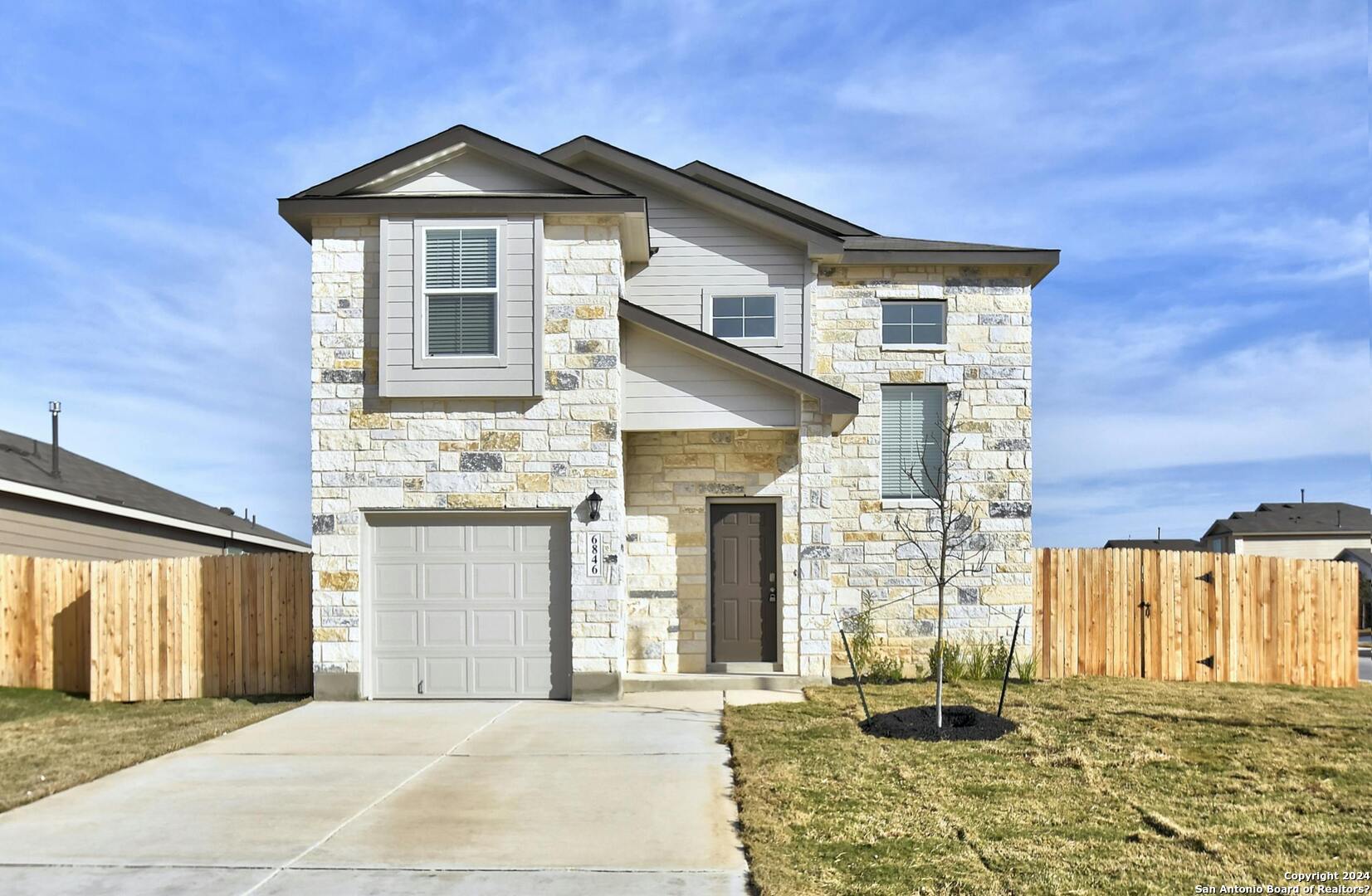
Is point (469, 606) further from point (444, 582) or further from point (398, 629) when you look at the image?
point (398, 629)

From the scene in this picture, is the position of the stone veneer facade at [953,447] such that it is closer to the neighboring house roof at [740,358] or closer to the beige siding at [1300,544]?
the neighboring house roof at [740,358]

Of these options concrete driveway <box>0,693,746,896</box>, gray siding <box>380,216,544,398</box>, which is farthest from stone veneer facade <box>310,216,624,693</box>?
concrete driveway <box>0,693,746,896</box>

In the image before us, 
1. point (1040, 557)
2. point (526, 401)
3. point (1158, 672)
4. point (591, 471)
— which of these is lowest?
point (1158, 672)

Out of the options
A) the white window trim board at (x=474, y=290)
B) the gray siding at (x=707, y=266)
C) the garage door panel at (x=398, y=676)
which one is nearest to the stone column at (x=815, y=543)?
the gray siding at (x=707, y=266)

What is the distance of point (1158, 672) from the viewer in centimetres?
1550

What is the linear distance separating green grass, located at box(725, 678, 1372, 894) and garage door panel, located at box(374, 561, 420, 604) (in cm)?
393

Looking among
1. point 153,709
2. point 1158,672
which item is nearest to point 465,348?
point 153,709

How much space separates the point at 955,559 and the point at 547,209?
23.2 feet

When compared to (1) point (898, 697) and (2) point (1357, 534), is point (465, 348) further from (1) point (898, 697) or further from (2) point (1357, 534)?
(2) point (1357, 534)

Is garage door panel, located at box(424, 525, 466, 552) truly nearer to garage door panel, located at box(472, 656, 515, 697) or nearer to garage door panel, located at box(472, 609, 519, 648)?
garage door panel, located at box(472, 609, 519, 648)

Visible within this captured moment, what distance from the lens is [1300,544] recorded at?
140ft

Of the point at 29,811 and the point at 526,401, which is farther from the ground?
the point at 526,401

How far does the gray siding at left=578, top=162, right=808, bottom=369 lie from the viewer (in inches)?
595

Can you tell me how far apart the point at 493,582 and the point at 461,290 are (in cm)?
333
